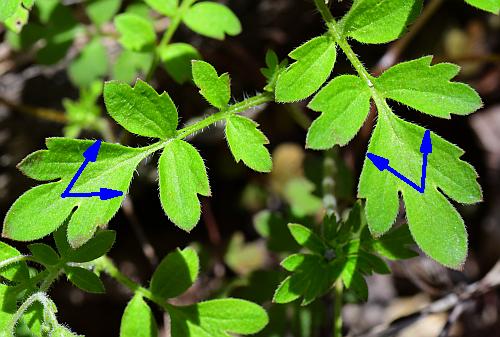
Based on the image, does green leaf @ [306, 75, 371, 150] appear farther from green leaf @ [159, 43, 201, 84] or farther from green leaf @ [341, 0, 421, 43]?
green leaf @ [159, 43, 201, 84]

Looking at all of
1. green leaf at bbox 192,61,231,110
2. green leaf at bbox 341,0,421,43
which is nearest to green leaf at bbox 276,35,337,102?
green leaf at bbox 341,0,421,43

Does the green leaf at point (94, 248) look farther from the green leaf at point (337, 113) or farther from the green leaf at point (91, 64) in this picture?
the green leaf at point (91, 64)

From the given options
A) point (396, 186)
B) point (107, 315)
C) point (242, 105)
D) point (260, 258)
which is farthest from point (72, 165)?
point (107, 315)

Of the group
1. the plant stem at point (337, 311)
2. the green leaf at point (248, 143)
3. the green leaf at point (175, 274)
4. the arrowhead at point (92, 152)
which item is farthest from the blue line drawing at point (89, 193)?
the plant stem at point (337, 311)

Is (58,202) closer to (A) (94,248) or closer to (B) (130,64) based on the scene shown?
(A) (94,248)

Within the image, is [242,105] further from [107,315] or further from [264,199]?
[107,315]
